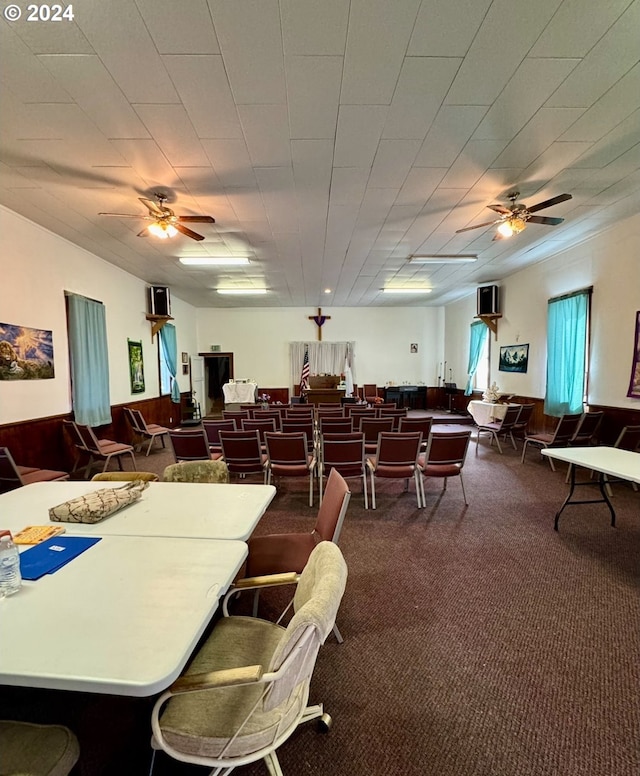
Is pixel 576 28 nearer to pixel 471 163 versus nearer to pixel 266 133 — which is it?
pixel 471 163

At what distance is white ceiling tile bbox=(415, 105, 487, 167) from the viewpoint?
2.79 metres

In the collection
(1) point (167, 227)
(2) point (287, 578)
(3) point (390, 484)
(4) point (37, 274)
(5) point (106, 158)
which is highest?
(5) point (106, 158)

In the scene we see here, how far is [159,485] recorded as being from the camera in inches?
94.0

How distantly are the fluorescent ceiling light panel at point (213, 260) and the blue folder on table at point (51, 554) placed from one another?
5.78m

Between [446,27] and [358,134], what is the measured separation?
103cm

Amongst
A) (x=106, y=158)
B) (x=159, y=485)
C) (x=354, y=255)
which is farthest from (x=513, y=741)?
(x=354, y=255)

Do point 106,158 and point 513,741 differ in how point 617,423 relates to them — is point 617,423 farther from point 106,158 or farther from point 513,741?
point 106,158

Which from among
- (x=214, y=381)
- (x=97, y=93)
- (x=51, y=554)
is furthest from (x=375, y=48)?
(x=214, y=381)

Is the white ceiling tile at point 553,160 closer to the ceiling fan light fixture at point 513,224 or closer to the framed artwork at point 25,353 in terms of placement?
the ceiling fan light fixture at point 513,224

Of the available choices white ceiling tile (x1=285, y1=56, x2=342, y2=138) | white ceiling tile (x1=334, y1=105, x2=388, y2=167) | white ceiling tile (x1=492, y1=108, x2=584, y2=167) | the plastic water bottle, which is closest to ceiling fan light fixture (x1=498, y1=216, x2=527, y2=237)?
white ceiling tile (x1=492, y1=108, x2=584, y2=167)

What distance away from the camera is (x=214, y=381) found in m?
13.5

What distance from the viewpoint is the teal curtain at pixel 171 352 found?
8870 millimetres

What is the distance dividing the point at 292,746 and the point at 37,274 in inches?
233

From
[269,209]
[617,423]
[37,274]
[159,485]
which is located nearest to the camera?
[159,485]
